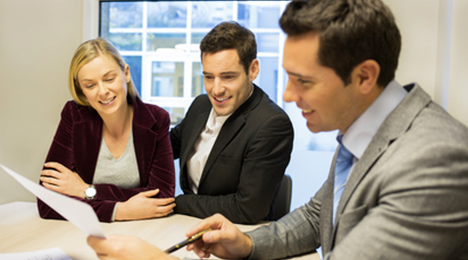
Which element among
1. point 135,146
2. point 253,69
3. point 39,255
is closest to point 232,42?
point 253,69

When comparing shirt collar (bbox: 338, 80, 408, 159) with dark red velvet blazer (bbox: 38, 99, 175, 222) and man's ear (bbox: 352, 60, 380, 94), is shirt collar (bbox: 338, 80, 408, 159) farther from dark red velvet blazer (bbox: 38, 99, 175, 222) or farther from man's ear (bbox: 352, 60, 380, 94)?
dark red velvet blazer (bbox: 38, 99, 175, 222)

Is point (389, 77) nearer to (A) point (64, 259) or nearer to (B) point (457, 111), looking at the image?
(A) point (64, 259)

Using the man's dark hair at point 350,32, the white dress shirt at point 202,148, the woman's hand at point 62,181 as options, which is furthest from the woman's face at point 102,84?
the man's dark hair at point 350,32

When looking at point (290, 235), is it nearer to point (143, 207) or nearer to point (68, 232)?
point (143, 207)

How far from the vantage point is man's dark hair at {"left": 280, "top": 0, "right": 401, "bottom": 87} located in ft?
3.22

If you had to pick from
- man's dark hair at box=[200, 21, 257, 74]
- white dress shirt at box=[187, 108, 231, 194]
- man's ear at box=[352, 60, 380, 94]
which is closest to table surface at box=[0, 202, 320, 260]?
white dress shirt at box=[187, 108, 231, 194]

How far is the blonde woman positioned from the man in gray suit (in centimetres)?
83

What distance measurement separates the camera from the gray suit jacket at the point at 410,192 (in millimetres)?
847

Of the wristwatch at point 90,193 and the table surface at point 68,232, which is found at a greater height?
the wristwatch at point 90,193

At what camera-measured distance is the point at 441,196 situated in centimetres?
84

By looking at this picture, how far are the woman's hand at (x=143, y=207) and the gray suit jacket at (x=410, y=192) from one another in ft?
3.25

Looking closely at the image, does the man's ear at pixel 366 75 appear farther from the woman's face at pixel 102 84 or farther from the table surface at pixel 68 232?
the woman's face at pixel 102 84

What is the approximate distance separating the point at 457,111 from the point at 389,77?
1.86 metres

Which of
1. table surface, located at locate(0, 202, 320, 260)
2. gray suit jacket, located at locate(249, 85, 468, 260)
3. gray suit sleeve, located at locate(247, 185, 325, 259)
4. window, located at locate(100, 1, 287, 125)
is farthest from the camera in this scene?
window, located at locate(100, 1, 287, 125)
